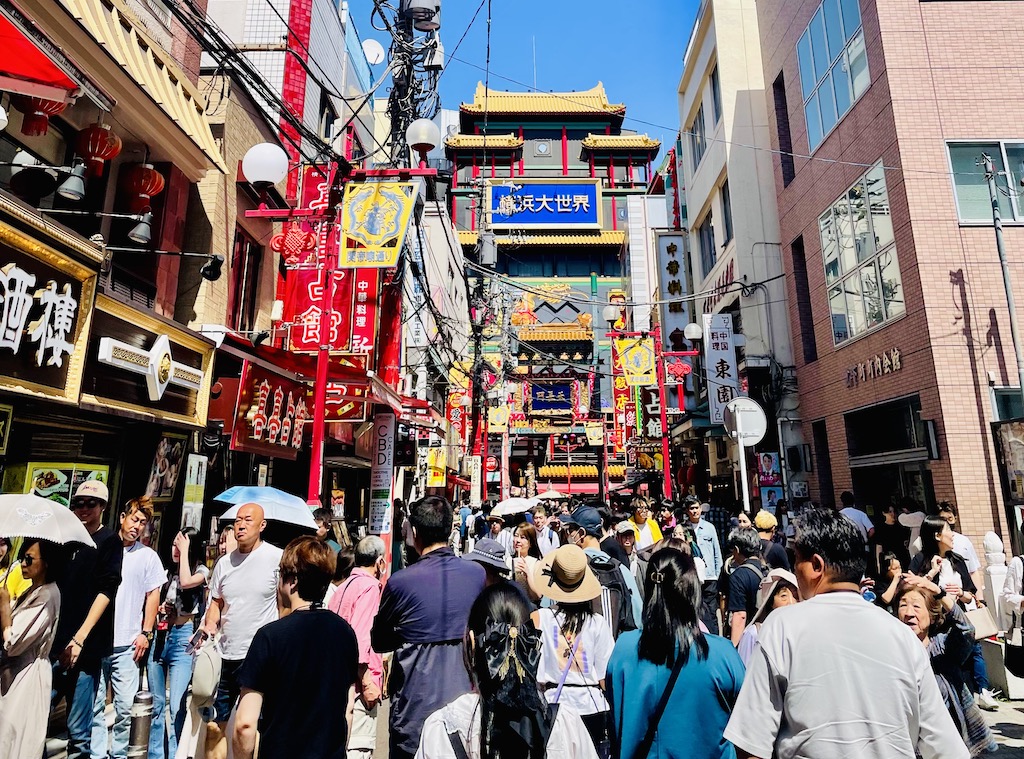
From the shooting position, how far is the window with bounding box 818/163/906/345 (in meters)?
12.3

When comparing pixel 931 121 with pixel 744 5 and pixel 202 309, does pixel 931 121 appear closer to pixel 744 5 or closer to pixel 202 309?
pixel 744 5

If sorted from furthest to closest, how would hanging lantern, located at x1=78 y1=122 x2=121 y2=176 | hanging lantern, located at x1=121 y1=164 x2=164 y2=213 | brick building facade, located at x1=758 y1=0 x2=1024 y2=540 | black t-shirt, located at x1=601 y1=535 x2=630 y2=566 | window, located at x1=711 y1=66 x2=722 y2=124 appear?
window, located at x1=711 y1=66 x2=722 y2=124, brick building facade, located at x1=758 y1=0 x2=1024 y2=540, hanging lantern, located at x1=121 y1=164 x2=164 y2=213, hanging lantern, located at x1=78 y1=122 x2=121 y2=176, black t-shirt, located at x1=601 y1=535 x2=630 y2=566

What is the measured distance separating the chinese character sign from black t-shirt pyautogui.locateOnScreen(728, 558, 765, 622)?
13.8m

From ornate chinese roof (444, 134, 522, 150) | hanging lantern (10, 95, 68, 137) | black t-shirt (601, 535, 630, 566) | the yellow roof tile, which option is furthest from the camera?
ornate chinese roof (444, 134, 522, 150)

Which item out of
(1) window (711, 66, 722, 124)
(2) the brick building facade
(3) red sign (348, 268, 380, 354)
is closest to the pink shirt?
(3) red sign (348, 268, 380, 354)

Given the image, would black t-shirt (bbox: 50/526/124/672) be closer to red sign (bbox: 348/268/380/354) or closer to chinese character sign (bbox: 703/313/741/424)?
red sign (bbox: 348/268/380/354)

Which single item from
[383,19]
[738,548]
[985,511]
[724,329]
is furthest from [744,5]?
[738,548]

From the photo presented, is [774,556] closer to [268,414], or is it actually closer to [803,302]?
[268,414]

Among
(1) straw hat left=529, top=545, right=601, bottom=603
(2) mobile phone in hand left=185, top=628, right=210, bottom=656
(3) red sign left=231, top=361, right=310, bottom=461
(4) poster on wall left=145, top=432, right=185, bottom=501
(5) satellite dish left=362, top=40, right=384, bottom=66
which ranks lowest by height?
(2) mobile phone in hand left=185, top=628, right=210, bottom=656

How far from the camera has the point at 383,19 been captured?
9453mm

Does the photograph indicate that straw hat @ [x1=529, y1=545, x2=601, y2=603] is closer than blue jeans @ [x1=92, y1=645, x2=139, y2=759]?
Yes

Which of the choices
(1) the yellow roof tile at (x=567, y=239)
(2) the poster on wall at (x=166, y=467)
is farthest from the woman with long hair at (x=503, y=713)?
(1) the yellow roof tile at (x=567, y=239)

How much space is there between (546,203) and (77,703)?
5596cm

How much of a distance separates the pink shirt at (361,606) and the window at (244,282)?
6687 mm
